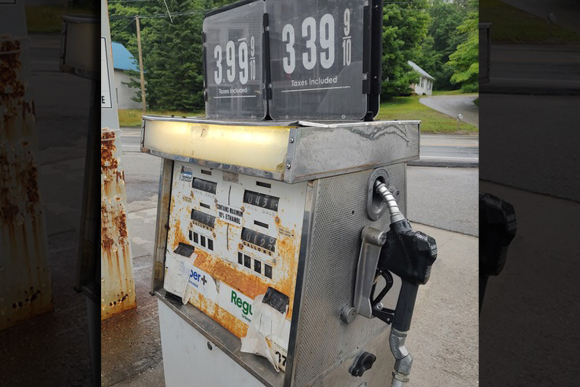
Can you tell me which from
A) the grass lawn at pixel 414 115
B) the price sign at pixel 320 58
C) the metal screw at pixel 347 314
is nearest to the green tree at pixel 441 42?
the grass lawn at pixel 414 115

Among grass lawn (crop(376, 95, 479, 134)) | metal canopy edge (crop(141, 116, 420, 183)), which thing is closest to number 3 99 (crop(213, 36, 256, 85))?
metal canopy edge (crop(141, 116, 420, 183))

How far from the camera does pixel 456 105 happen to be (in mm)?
23000

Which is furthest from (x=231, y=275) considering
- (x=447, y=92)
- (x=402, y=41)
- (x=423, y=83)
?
(x=423, y=83)

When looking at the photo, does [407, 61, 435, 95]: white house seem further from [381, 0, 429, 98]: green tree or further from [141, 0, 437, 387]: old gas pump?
[141, 0, 437, 387]: old gas pump

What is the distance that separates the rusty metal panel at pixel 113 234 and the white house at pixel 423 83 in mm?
21649

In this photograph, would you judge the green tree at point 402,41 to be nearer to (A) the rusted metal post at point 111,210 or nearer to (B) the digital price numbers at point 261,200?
(A) the rusted metal post at point 111,210

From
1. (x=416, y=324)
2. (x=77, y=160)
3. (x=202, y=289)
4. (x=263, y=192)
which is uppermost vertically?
(x=77, y=160)

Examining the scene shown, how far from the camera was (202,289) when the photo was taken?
6.30 feet

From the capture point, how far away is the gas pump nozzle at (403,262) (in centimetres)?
140

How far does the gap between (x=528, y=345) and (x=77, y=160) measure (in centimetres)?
312

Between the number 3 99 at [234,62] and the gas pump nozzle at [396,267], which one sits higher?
the number 3 99 at [234,62]

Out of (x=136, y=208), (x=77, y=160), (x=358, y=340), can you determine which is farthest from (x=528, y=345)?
(x=136, y=208)

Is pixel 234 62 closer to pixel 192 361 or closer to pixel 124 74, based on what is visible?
pixel 192 361

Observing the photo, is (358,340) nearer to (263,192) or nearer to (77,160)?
(263,192)
